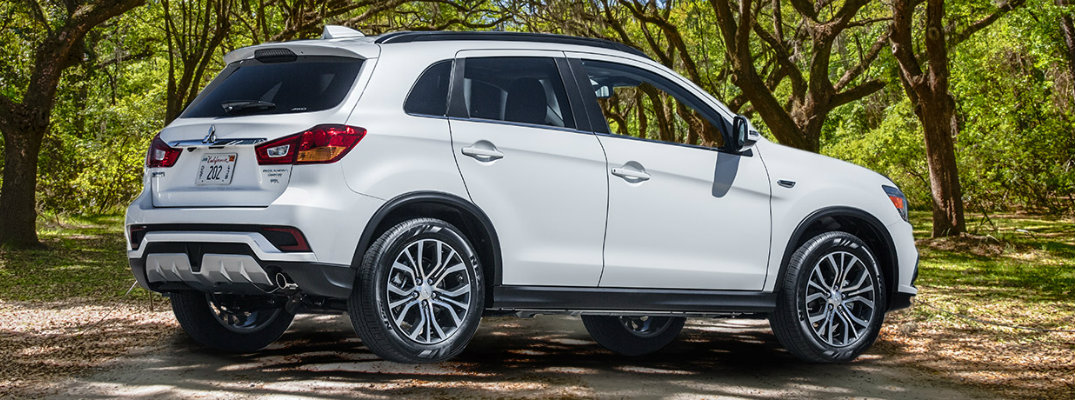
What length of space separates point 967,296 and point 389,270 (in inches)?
322

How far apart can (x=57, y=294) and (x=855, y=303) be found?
8261 mm

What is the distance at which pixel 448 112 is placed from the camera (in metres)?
6.38

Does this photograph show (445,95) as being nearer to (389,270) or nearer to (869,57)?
(389,270)

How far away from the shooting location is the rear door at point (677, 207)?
22.2 feet

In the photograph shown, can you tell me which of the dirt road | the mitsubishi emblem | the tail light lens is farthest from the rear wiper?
the tail light lens

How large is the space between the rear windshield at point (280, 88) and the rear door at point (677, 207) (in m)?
1.52

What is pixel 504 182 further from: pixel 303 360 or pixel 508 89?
pixel 303 360

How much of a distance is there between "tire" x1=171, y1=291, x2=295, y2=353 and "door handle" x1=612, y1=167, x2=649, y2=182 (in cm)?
210

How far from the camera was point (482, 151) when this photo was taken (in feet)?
20.7

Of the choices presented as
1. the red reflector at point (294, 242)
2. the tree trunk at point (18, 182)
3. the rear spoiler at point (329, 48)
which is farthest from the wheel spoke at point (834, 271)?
the tree trunk at point (18, 182)

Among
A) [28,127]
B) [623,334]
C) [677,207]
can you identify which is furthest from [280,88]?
[28,127]

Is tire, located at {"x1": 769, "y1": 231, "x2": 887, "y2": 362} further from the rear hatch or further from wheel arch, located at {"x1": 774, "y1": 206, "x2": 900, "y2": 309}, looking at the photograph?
the rear hatch

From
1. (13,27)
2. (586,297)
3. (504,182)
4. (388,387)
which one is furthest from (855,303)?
(13,27)

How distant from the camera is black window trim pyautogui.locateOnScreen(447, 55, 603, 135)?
6.43 metres
